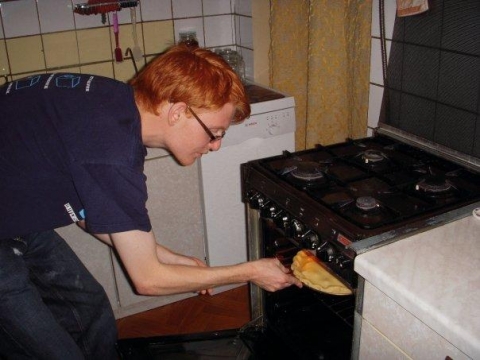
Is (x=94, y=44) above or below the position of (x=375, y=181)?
above

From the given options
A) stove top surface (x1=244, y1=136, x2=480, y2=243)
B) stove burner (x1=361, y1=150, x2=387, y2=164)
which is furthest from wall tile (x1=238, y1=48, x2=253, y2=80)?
stove burner (x1=361, y1=150, x2=387, y2=164)

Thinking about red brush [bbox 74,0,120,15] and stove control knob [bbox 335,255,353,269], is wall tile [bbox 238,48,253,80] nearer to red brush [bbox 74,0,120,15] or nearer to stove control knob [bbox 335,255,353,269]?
red brush [bbox 74,0,120,15]

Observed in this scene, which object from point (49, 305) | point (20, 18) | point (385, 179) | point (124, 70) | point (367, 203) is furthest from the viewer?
point (124, 70)

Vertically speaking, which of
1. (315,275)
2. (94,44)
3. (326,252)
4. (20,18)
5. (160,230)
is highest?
(20,18)

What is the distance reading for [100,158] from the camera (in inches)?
39.2

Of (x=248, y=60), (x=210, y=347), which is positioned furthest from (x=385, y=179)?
(x=248, y=60)

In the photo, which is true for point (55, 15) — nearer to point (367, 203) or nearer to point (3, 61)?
point (3, 61)

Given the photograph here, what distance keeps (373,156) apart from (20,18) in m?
1.45

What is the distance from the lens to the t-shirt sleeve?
100 centimetres

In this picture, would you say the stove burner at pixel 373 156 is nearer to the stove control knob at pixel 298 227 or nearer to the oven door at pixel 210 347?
the stove control knob at pixel 298 227

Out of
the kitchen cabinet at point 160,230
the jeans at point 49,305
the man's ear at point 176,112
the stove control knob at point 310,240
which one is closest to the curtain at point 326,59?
the kitchen cabinet at point 160,230

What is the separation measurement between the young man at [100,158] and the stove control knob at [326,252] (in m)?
0.16

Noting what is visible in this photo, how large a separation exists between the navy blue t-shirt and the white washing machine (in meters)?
0.89

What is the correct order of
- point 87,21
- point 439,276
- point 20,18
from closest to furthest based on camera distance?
1. point 439,276
2. point 20,18
3. point 87,21
